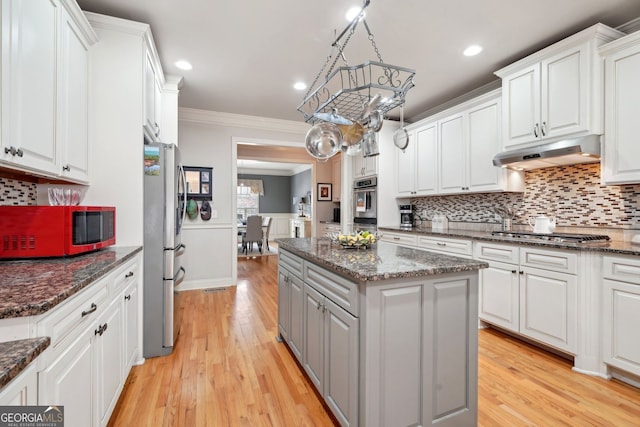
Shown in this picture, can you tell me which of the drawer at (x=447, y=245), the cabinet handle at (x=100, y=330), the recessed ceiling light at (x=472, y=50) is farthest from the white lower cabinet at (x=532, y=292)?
the cabinet handle at (x=100, y=330)

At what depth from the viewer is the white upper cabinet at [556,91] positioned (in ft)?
7.16

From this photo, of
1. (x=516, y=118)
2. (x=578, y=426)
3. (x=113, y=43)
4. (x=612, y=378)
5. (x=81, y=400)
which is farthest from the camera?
(x=516, y=118)

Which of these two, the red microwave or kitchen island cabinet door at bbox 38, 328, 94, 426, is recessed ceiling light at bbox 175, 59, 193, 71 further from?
kitchen island cabinet door at bbox 38, 328, 94, 426

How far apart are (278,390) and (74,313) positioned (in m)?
1.28

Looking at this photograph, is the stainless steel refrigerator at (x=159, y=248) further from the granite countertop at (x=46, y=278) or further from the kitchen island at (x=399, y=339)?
the kitchen island at (x=399, y=339)

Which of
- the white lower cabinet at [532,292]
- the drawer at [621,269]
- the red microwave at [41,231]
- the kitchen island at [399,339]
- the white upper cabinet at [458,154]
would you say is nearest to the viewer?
the kitchen island at [399,339]

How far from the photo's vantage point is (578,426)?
155 centimetres

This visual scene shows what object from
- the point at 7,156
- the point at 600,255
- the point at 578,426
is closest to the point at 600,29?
the point at 600,255

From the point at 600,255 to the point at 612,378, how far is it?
2.74 feet

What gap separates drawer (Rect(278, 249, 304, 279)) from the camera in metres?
2.06

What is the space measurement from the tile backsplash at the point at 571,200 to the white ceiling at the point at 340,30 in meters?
Result: 1.18

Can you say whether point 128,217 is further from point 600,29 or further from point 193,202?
point 600,29

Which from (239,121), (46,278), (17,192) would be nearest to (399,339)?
(46,278)

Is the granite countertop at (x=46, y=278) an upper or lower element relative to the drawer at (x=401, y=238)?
upper
